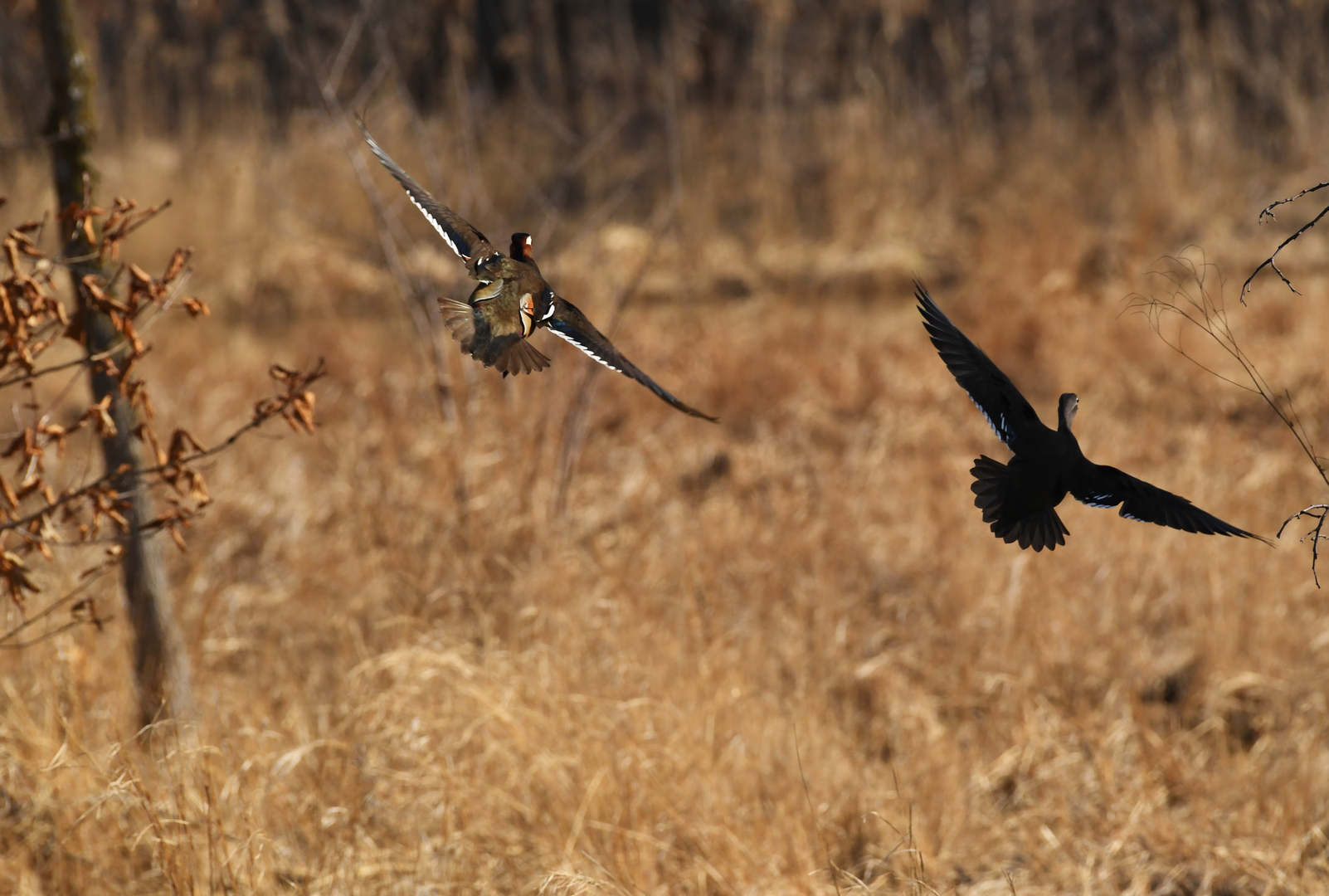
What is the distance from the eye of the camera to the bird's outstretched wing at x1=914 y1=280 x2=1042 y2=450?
3.63 ft

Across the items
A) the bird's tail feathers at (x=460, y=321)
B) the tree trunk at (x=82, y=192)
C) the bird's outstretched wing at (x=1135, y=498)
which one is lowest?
the bird's outstretched wing at (x=1135, y=498)

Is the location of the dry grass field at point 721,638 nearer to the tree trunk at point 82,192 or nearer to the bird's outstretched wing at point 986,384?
the tree trunk at point 82,192

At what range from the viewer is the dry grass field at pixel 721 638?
9.39 ft

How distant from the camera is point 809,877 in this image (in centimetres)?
275

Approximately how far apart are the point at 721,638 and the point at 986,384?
2.36 metres

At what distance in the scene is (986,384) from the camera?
3.76 ft

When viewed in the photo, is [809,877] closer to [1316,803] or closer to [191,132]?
[1316,803]

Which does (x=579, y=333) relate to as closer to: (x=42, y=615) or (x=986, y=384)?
(x=986, y=384)

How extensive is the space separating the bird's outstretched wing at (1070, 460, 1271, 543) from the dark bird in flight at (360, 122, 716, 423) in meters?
0.34

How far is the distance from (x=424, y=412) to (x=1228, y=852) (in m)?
4.27

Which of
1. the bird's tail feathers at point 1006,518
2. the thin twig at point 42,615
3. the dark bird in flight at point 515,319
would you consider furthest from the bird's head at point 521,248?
the thin twig at point 42,615

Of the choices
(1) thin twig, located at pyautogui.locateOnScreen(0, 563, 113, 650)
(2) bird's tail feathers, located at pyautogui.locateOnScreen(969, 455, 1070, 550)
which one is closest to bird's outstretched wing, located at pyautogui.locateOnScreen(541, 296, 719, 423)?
(2) bird's tail feathers, located at pyautogui.locateOnScreen(969, 455, 1070, 550)

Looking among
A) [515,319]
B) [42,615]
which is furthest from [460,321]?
[42,615]

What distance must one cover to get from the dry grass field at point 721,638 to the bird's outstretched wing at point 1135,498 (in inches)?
52.2
